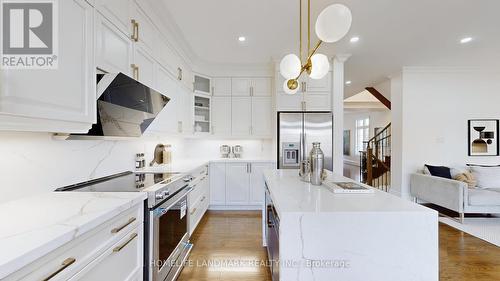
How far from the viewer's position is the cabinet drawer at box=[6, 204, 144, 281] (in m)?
0.75

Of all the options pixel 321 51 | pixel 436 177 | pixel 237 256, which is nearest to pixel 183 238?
pixel 237 256

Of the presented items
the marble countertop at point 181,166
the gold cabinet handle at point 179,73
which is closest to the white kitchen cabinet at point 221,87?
the gold cabinet handle at point 179,73

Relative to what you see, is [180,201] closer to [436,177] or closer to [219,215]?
[219,215]

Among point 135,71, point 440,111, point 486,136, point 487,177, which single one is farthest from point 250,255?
point 486,136

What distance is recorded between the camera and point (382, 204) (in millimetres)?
1237

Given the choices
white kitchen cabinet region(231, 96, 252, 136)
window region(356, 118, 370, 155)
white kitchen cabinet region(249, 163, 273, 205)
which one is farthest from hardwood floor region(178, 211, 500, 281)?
window region(356, 118, 370, 155)

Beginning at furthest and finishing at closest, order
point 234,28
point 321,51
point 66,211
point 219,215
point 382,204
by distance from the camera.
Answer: point 219,215 < point 321,51 < point 234,28 < point 382,204 < point 66,211

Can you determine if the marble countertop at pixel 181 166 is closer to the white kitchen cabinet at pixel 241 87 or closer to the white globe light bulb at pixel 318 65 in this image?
the white kitchen cabinet at pixel 241 87

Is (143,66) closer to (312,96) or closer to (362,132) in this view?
(312,96)

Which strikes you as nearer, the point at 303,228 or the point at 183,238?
the point at 303,228

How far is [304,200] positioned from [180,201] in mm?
1252

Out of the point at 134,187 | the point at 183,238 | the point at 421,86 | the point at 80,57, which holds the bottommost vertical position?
the point at 183,238

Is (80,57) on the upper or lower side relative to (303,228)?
upper

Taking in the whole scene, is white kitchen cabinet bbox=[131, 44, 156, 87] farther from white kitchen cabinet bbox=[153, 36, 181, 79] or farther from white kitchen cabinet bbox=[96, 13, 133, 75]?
white kitchen cabinet bbox=[153, 36, 181, 79]
